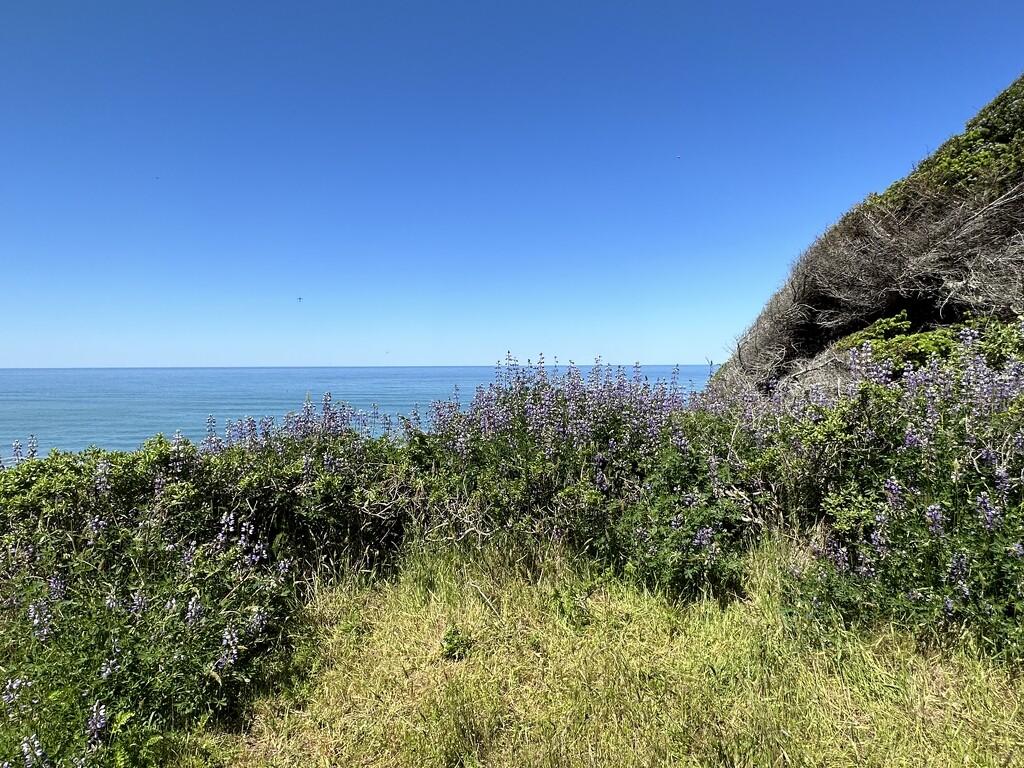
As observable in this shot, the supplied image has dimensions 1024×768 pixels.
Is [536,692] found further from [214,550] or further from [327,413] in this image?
[327,413]

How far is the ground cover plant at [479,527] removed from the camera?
8.21 feet

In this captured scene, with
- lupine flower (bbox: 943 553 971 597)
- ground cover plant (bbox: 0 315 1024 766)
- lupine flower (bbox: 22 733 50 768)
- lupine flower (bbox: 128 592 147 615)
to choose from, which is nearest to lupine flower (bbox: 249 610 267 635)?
ground cover plant (bbox: 0 315 1024 766)

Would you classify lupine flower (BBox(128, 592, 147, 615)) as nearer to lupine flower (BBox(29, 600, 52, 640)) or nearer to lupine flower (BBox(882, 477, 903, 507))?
lupine flower (BBox(29, 600, 52, 640))

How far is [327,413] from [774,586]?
13.8ft

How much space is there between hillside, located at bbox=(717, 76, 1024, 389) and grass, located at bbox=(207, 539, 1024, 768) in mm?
5377

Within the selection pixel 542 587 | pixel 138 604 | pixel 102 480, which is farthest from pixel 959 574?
pixel 102 480

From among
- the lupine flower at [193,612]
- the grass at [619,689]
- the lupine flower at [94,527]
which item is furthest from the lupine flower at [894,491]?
the lupine flower at [94,527]

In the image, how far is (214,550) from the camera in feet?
11.0

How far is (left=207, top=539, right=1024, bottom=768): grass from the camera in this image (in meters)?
2.21

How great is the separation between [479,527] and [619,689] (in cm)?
168

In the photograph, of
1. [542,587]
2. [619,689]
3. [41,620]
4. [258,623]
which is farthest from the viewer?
[542,587]

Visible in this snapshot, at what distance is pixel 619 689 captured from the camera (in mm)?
2557

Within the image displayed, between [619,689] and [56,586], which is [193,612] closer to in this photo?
[56,586]

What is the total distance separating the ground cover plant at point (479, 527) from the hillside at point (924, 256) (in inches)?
134
